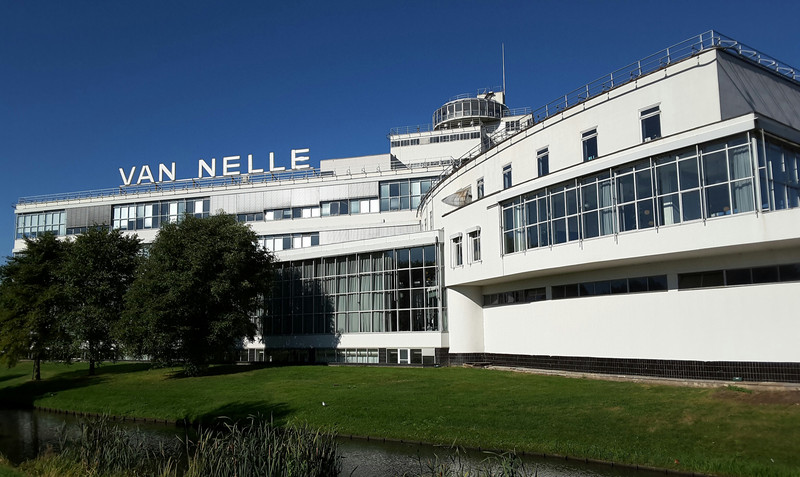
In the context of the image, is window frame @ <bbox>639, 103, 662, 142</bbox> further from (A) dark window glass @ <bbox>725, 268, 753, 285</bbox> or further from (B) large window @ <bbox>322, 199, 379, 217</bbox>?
(B) large window @ <bbox>322, 199, 379, 217</bbox>

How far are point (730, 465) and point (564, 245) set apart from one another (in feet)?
51.5

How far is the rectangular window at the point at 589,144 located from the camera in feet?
113

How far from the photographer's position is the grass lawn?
20.2 m

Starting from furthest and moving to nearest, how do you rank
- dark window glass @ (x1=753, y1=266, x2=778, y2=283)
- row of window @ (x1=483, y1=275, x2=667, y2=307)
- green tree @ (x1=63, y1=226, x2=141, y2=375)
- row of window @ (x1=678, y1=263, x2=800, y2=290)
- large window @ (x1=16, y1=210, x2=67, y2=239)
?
large window @ (x1=16, y1=210, x2=67, y2=239) → green tree @ (x1=63, y1=226, x2=141, y2=375) → row of window @ (x1=483, y1=275, x2=667, y2=307) → dark window glass @ (x1=753, y1=266, x2=778, y2=283) → row of window @ (x1=678, y1=263, x2=800, y2=290)

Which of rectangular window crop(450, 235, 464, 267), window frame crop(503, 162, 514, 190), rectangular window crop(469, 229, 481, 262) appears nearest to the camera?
window frame crop(503, 162, 514, 190)

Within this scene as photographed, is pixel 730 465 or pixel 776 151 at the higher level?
pixel 776 151

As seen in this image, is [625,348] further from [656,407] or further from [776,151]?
A: [776,151]

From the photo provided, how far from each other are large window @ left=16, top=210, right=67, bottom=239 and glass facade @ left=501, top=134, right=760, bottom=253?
209 ft

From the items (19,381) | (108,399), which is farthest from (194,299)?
(19,381)

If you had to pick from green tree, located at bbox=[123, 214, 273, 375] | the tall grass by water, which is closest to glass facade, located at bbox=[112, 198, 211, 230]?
green tree, located at bbox=[123, 214, 273, 375]

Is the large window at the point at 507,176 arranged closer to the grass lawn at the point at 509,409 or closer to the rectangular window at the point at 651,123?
the rectangular window at the point at 651,123

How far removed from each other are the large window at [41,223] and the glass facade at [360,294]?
3581 cm

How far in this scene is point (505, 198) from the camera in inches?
1499

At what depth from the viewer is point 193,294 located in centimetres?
4566
